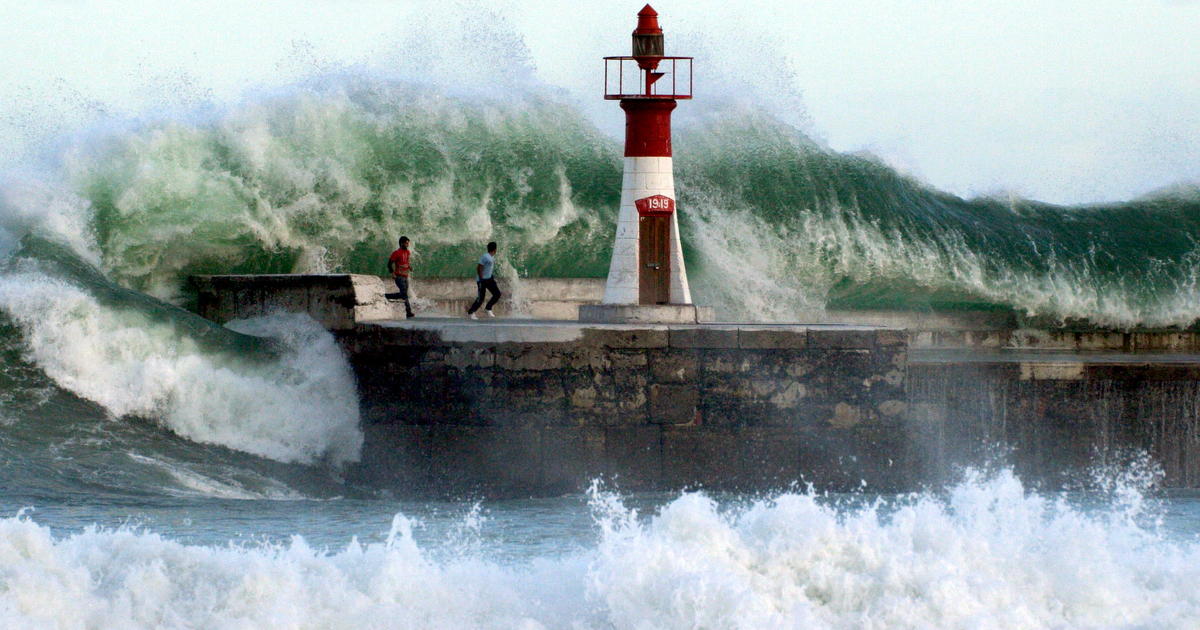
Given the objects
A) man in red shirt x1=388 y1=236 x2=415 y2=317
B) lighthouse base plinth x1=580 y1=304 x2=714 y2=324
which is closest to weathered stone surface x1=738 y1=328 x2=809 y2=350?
lighthouse base plinth x1=580 y1=304 x2=714 y2=324

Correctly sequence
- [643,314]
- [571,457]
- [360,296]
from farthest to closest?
[643,314], [360,296], [571,457]

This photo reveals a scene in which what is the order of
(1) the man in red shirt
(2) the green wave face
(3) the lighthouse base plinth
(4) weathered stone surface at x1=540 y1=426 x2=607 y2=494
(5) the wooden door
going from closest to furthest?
(4) weathered stone surface at x1=540 y1=426 x2=607 y2=494 → (1) the man in red shirt → (3) the lighthouse base plinth → (5) the wooden door → (2) the green wave face

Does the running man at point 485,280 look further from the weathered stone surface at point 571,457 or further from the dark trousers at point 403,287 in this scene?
the weathered stone surface at point 571,457

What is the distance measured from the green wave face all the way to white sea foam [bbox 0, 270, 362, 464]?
1.55 m

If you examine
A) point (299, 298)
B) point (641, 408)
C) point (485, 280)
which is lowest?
point (641, 408)

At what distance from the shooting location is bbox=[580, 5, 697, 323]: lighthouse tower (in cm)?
1142

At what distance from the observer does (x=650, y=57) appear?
11.4 meters

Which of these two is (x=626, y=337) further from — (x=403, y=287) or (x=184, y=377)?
(x=184, y=377)

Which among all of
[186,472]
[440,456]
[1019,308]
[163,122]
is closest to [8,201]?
[163,122]

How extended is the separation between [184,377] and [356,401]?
1.16 m

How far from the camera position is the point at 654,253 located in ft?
38.1

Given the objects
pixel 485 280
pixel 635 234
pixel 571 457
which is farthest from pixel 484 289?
pixel 571 457

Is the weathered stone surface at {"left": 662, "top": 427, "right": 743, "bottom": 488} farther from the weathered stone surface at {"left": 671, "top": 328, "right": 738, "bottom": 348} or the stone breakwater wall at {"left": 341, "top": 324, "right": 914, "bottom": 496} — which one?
the weathered stone surface at {"left": 671, "top": 328, "right": 738, "bottom": 348}

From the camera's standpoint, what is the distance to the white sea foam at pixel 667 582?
569 cm
